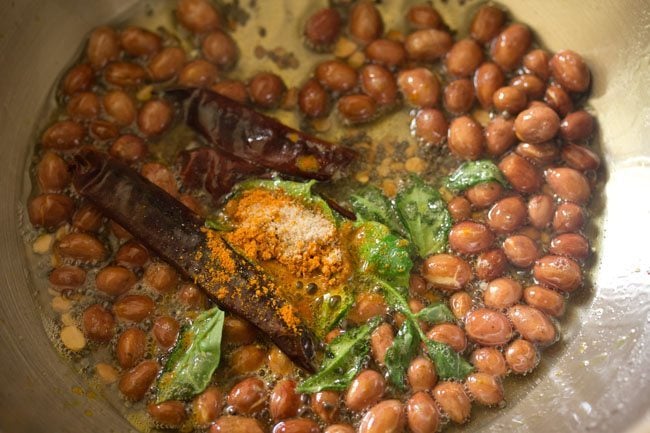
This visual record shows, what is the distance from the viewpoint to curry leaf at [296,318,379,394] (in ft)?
4.66

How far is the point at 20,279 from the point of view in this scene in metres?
1.56

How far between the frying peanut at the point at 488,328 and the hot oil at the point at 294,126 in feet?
0.31

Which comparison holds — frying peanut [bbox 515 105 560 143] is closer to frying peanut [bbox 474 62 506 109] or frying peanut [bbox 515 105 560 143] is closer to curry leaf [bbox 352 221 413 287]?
frying peanut [bbox 474 62 506 109]

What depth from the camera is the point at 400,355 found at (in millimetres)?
1436

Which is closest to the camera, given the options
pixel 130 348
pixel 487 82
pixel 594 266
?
pixel 130 348

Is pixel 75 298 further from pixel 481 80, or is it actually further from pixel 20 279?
A: pixel 481 80

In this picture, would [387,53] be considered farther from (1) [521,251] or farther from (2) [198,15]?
(1) [521,251]

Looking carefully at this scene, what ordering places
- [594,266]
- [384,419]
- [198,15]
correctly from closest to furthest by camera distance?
1. [384,419]
2. [594,266]
3. [198,15]

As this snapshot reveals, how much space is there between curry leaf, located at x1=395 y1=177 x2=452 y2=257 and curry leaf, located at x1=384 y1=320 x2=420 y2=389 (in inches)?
7.7

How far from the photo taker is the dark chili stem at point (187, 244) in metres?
1.44

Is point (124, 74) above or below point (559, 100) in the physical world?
below

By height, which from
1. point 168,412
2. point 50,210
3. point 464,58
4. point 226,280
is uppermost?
point 464,58

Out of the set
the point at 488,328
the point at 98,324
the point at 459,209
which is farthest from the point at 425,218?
the point at 98,324

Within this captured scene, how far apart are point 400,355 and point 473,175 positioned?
1.48 feet
